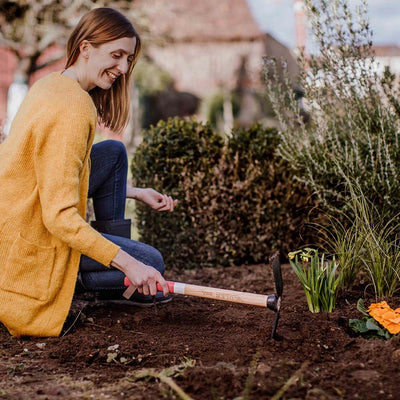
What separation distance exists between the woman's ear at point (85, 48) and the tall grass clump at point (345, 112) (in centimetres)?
156

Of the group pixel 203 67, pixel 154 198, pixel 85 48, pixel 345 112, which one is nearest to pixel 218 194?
pixel 154 198

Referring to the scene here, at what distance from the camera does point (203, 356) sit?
215 cm

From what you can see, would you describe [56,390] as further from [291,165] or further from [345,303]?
[291,165]

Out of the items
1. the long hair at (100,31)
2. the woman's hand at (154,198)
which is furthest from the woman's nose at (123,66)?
the woman's hand at (154,198)

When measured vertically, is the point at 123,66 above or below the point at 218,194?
above

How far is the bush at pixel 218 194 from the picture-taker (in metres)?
4.04

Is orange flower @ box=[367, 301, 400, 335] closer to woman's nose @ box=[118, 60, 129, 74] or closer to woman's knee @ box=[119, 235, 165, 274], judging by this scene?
woman's knee @ box=[119, 235, 165, 274]

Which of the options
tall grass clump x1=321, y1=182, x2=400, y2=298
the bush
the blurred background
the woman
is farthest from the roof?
tall grass clump x1=321, y1=182, x2=400, y2=298

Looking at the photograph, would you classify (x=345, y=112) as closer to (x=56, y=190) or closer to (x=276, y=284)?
(x=276, y=284)

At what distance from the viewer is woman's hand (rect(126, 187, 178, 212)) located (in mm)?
3139

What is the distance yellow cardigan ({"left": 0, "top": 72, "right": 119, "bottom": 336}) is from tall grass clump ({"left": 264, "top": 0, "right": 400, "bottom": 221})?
175cm

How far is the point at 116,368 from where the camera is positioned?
2.12 meters

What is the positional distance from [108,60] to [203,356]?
1482mm

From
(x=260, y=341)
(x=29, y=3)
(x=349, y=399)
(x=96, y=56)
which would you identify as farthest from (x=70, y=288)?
(x=29, y=3)
